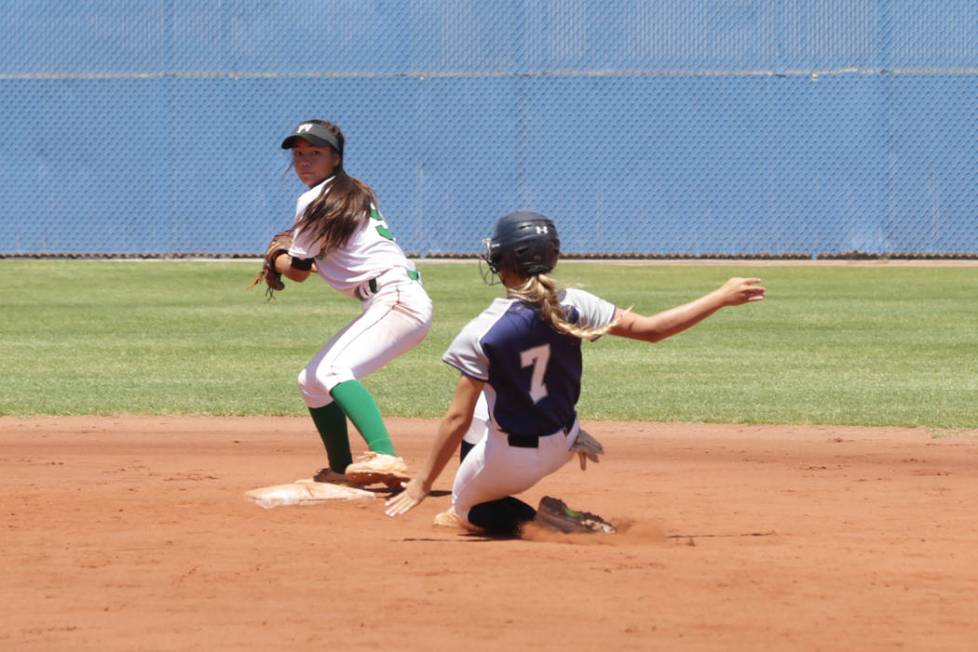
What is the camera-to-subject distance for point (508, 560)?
5.13m

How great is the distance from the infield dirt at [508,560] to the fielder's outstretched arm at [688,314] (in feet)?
2.56

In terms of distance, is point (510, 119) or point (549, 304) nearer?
point (549, 304)

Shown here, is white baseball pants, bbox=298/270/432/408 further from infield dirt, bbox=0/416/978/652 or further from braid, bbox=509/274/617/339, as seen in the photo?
braid, bbox=509/274/617/339

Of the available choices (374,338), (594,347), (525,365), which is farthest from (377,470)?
(594,347)

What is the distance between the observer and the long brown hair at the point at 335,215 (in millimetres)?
6410

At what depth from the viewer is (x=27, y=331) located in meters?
14.9

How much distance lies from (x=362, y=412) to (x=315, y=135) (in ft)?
4.00

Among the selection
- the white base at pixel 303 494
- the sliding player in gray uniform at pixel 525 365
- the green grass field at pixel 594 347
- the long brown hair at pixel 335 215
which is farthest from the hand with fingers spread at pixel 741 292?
the green grass field at pixel 594 347

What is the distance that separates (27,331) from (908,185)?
13280mm

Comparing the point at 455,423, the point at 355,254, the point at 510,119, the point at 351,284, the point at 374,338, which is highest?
the point at 510,119

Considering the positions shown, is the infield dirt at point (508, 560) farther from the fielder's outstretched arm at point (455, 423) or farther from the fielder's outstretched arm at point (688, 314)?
the fielder's outstretched arm at point (688, 314)

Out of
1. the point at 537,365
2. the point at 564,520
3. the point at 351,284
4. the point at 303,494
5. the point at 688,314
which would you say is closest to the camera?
the point at 688,314

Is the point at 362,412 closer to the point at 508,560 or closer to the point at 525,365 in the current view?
the point at 525,365

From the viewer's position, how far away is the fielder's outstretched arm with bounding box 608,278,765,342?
5.01 metres
